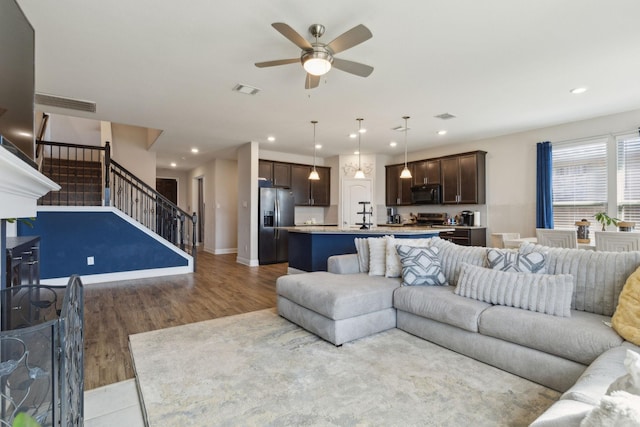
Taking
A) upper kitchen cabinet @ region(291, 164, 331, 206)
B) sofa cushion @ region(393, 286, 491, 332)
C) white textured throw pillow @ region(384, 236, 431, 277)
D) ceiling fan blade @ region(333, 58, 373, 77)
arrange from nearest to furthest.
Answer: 1. sofa cushion @ region(393, 286, 491, 332)
2. ceiling fan blade @ region(333, 58, 373, 77)
3. white textured throw pillow @ region(384, 236, 431, 277)
4. upper kitchen cabinet @ region(291, 164, 331, 206)

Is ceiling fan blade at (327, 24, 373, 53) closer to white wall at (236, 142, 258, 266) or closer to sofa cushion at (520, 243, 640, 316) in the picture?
sofa cushion at (520, 243, 640, 316)

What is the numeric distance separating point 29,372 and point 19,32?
1.82m

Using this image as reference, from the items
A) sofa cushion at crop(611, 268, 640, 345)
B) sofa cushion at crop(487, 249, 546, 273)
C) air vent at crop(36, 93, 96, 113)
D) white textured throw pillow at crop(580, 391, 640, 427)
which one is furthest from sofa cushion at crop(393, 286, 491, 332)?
air vent at crop(36, 93, 96, 113)

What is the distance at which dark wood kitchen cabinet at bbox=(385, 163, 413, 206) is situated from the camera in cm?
762

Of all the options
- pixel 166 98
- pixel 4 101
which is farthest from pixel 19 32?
pixel 166 98

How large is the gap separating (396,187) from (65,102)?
6510 millimetres

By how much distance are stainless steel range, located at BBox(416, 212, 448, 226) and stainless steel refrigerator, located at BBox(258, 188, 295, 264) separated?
10.0 ft

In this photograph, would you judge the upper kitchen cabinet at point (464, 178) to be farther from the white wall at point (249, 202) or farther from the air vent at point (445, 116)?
the white wall at point (249, 202)

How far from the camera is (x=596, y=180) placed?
5078 millimetres

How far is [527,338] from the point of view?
2086 millimetres

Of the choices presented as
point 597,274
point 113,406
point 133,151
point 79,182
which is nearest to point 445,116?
point 597,274

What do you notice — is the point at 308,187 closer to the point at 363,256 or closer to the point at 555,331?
the point at 363,256

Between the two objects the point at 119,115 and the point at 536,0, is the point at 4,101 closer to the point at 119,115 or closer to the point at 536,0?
the point at 536,0

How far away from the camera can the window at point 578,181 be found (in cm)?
503
